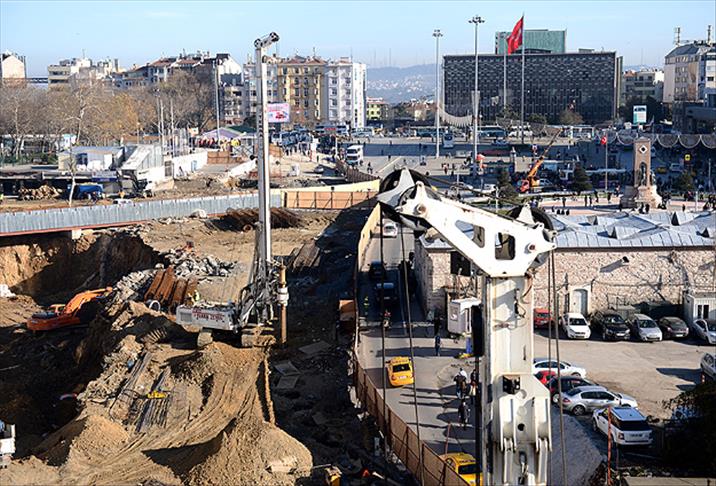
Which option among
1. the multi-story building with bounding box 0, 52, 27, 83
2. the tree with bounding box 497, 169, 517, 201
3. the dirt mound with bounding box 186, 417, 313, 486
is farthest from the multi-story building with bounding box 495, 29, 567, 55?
the dirt mound with bounding box 186, 417, 313, 486

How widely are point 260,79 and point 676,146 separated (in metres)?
41.8

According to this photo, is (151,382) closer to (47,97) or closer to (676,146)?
(676,146)

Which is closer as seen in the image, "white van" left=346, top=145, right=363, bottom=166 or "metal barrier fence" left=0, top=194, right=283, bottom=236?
"metal barrier fence" left=0, top=194, right=283, bottom=236

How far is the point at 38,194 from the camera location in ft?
144

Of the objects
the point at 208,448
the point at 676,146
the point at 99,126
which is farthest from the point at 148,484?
the point at 99,126

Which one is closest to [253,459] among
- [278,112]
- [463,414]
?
[463,414]

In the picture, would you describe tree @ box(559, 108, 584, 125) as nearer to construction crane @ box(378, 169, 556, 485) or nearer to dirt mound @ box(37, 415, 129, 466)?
dirt mound @ box(37, 415, 129, 466)

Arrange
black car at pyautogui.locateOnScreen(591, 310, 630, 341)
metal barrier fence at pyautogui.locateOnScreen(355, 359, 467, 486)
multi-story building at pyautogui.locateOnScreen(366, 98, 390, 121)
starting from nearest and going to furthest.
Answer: metal barrier fence at pyautogui.locateOnScreen(355, 359, 467, 486)
black car at pyautogui.locateOnScreen(591, 310, 630, 341)
multi-story building at pyautogui.locateOnScreen(366, 98, 390, 121)

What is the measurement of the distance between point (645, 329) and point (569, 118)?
7638 cm

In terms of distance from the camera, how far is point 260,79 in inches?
834

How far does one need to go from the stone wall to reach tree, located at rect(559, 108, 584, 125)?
74.4 meters

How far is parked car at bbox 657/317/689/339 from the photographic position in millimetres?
19641

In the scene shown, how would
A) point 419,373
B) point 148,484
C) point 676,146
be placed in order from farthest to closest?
point 676,146 → point 419,373 → point 148,484

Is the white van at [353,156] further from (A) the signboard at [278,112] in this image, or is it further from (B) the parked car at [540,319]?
(B) the parked car at [540,319]
